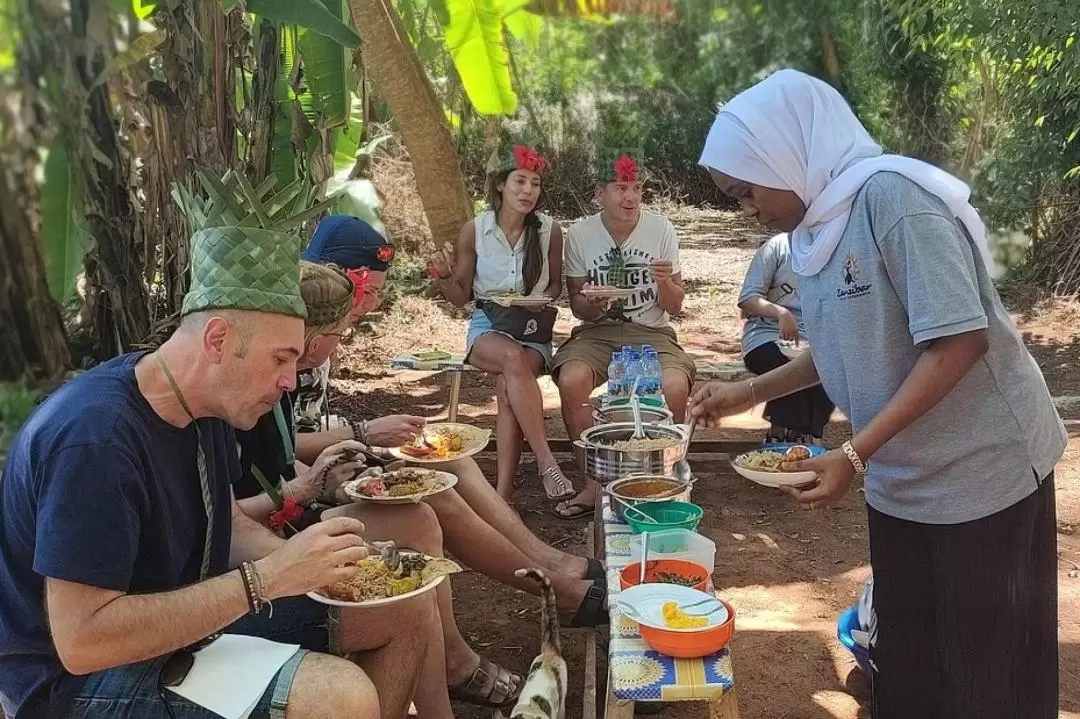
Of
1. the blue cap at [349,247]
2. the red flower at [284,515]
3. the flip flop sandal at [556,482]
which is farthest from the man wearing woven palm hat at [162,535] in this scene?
the flip flop sandal at [556,482]

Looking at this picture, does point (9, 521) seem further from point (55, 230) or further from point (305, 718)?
point (55, 230)

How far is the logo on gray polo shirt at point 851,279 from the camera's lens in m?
1.92

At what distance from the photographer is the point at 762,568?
379 centimetres

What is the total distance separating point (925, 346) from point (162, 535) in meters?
1.57

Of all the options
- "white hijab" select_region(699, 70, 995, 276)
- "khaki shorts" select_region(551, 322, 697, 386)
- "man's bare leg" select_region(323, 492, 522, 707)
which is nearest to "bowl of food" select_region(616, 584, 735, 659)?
"man's bare leg" select_region(323, 492, 522, 707)

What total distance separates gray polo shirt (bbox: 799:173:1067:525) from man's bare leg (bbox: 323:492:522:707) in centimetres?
122

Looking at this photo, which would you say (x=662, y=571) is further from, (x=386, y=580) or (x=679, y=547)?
(x=386, y=580)

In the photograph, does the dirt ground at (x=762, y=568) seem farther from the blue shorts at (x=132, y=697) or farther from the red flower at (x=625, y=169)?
the red flower at (x=625, y=169)

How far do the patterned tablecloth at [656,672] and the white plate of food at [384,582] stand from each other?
46cm

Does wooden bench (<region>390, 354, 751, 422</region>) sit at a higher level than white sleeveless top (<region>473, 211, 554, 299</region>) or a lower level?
lower

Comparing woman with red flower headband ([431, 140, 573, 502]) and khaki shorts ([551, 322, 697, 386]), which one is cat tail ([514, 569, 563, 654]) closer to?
woman with red flower headband ([431, 140, 573, 502])

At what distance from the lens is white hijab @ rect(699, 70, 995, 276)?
1945mm

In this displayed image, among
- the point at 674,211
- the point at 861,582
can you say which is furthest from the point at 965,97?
the point at 861,582

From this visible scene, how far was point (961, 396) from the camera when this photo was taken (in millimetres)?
1898
